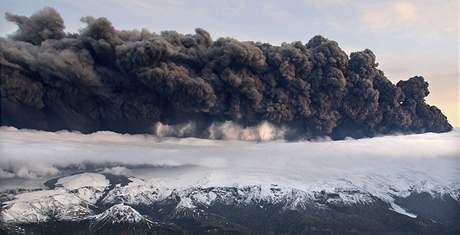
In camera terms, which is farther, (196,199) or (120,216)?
(196,199)

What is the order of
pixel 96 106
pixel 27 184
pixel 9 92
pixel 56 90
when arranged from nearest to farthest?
pixel 9 92 → pixel 56 90 → pixel 96 106 → pixel 27 184

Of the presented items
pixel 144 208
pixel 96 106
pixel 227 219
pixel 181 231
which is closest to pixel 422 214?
pixel 227 219

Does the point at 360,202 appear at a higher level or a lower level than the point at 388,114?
lower

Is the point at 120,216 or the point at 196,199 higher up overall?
the point at 196,199

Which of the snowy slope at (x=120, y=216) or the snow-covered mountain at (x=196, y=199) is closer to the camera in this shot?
the snowy slope at (x=120, y=216)

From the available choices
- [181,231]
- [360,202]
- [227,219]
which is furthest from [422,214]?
[181,231]

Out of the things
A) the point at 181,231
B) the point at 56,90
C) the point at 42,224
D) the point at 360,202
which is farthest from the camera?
the point at 360,202

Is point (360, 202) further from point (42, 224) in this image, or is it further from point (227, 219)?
point (42, 224)

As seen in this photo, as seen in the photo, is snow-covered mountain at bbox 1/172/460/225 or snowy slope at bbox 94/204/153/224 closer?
snowy slope at bbox 94/204/153/224

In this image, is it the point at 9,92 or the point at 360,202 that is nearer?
the point at 9,92

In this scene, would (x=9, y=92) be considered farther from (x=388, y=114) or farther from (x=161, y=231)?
(x=161, y=231)
